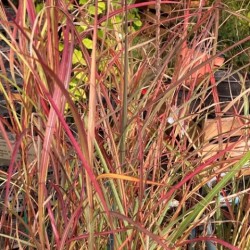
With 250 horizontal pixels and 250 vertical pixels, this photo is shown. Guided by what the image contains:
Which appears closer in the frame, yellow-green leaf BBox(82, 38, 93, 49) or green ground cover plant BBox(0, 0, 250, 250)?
green ground cover plant BBox(0, 0, 250, 250)

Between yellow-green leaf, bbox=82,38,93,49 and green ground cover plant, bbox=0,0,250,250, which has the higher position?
green ground cover plant, bbox=0,0,250,250

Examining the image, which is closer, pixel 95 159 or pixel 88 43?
pixel 95 159

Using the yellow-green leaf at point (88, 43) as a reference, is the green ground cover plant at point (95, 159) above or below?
above

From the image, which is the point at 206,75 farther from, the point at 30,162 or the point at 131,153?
the point at 30,162

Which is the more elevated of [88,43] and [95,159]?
[95,159]

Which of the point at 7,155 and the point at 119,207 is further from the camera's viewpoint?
the point at 7,155

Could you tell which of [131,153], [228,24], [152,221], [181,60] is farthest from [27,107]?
[228,24]

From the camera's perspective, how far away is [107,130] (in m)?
1.39

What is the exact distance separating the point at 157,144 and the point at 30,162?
32 cm

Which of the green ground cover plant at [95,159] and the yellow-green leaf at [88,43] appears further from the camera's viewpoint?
the yellow-green leaf at [88,43]

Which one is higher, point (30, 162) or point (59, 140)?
point (59, 140)

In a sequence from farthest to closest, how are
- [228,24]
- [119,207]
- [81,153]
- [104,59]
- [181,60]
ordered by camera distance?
[228,24] → [104,59] → [181,60] → [119,207] → [81,153]

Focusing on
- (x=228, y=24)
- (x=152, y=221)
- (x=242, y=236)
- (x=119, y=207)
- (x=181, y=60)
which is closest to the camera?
(x=119, y=207)

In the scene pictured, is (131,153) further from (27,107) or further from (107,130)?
(27,107)
